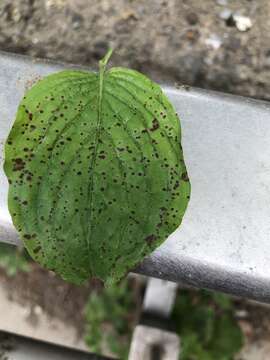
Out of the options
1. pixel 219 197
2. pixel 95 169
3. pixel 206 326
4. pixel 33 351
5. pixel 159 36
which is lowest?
pixel 33 351

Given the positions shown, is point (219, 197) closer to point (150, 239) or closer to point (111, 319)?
point (150, 239)

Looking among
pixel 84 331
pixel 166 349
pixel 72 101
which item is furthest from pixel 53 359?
pixel 72 101

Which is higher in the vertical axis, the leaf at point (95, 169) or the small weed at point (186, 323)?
the leaf at point (95, 169)

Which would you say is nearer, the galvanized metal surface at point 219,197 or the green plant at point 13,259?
the galvanized metal surface at point 219,197

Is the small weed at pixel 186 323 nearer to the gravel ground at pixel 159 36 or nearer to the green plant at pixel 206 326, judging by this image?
the green plant at pixel 206 326

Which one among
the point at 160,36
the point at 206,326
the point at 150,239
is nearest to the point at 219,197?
the point at 150,239

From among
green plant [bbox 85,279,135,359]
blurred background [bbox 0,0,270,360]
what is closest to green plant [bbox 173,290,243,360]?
green plant [bbox 85,279,135,359]

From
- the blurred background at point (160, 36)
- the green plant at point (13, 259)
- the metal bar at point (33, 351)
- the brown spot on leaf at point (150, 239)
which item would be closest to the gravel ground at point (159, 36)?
the blurred background at point (160, 36)
